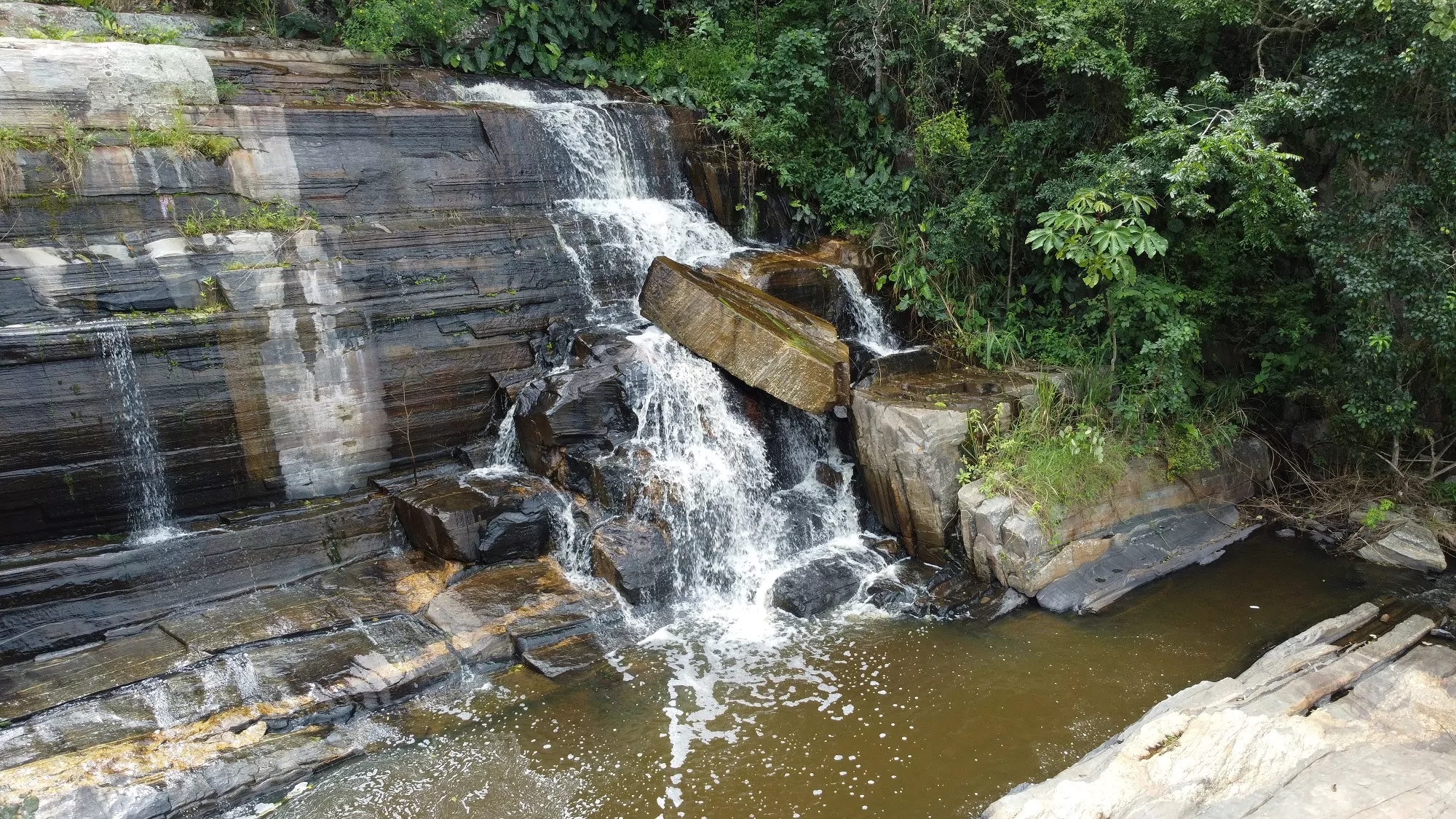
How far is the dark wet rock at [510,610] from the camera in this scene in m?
6.21

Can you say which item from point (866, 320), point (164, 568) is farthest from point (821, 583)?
point (164, 568)

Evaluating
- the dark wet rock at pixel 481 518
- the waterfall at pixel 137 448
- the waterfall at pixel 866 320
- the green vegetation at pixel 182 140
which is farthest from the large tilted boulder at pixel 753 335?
the waterfall at pixel 137 448

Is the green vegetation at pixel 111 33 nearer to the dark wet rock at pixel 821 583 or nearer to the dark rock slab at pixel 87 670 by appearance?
the dark rock slab at pixel 87 670

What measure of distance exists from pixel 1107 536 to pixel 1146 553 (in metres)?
0.36

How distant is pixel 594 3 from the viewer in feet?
36.6

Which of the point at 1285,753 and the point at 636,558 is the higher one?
the point at 636,558

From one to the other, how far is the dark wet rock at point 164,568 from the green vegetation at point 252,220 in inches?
92.6

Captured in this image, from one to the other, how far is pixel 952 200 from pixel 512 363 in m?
4.90

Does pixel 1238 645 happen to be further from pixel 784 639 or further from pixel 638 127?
pixel 638 127

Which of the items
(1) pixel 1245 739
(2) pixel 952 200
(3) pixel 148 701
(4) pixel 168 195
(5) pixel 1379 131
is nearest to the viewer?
(1) pixel 1245 739

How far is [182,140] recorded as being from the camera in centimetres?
731

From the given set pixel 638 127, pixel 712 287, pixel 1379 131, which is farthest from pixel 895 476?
pixel 638 127

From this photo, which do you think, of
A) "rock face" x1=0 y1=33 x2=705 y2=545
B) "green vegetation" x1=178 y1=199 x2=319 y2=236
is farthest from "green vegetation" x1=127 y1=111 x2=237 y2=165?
"green vegetation" x1=178 y1=199 x2=319 y2=236

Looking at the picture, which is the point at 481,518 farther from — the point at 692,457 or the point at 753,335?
the point at 753,335
